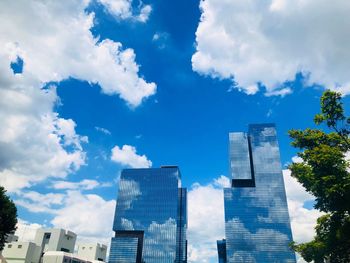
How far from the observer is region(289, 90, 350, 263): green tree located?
28.5 metres

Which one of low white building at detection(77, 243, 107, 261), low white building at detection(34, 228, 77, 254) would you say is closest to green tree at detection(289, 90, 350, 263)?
low white building at detection(34, 228, 77, 254)

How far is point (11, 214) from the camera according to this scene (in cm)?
4722

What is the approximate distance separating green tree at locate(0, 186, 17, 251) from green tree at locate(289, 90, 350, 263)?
42.6 m

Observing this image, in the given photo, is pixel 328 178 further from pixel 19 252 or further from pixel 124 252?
pixel 124 252

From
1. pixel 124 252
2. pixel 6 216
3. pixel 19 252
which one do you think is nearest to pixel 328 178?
pixel 6 216

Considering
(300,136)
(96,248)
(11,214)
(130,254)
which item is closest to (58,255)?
(96,248)

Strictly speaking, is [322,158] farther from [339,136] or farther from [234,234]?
[234,234]

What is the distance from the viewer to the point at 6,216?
46281 mm

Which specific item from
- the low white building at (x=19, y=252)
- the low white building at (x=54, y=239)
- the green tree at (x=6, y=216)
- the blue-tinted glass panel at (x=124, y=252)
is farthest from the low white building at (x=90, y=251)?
the green tree at (x=6, y=216)

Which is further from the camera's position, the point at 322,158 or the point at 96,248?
the point at 96,248

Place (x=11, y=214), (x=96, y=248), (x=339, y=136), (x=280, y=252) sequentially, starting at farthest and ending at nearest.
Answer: (x=280, y=252) < (x=96, y=248) < (x=11, y=214) < (x=339, y=136)

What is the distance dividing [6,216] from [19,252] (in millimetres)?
74370

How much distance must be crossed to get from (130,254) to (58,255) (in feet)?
309

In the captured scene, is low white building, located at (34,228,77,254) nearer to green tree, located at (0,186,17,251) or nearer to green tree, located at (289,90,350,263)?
green tree, located at (0,186,17,251)
